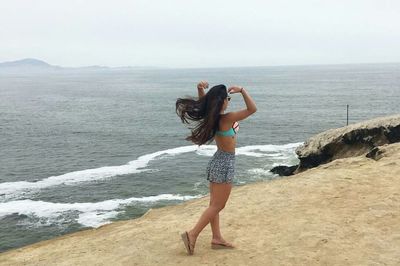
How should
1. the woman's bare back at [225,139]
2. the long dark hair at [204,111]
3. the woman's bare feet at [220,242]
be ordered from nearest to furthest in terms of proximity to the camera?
the long dark hair at [204,111] → the woman's bare back at [225,139] → the woman's bare feet at [220,242]

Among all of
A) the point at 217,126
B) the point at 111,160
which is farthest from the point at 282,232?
the point at 111,160

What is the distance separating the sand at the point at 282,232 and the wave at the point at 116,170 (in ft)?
65.1

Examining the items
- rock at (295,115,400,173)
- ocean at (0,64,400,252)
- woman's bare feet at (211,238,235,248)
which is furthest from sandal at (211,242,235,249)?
rock at (295,115,400,173)

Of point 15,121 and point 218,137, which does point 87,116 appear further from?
point 218,137

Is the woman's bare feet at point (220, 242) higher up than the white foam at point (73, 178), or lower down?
higher up

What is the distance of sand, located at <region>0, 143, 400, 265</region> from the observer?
7711mm

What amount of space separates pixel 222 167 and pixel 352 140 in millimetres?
20081

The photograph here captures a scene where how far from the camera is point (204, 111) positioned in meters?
7.08

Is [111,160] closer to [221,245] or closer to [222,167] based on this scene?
[221,245]

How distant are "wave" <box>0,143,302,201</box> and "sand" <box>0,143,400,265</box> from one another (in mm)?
19838

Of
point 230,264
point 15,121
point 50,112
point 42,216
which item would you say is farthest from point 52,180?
point 50,112

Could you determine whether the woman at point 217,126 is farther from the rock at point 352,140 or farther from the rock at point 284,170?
the rock at point 284,170

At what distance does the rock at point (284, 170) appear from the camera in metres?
31.8

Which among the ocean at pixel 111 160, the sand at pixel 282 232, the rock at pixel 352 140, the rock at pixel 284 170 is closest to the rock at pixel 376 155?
the sand at pixel 282 232
